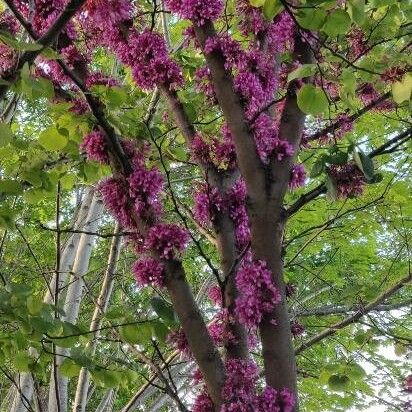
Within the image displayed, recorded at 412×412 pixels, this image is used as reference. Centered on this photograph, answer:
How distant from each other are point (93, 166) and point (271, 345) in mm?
1370

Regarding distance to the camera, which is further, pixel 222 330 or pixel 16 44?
pixel 222 330

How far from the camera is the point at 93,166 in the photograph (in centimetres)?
278

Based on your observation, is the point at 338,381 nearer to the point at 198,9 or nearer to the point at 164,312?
the point at 164,312

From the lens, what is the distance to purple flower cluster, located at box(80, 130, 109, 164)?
2.25 metres

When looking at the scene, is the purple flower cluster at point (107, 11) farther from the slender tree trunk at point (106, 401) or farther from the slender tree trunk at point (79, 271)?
the slender tree trunk at point (106, 401)

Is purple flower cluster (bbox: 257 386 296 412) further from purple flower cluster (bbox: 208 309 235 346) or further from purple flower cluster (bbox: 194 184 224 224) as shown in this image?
purple flower cluster (bbox: 194 184 224 224)

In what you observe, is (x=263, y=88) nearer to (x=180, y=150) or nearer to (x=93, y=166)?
(x=180, y=150)

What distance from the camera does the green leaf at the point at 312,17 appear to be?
64.3 inches

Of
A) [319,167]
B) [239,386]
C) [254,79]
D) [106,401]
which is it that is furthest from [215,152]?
[106,401]

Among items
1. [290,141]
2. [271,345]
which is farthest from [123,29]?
[271,345]

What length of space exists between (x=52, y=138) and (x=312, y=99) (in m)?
1.11

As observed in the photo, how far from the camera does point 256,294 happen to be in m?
2.04

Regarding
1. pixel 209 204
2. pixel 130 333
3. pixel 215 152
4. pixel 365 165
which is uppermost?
pixel 215 152

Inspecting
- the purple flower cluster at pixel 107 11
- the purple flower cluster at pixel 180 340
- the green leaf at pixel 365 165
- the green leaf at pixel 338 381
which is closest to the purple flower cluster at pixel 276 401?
the purple flower cluster at pixel 180 340
